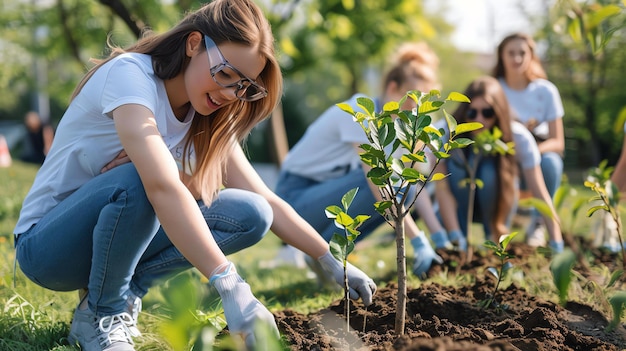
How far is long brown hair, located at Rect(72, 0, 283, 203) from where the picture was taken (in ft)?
6.39

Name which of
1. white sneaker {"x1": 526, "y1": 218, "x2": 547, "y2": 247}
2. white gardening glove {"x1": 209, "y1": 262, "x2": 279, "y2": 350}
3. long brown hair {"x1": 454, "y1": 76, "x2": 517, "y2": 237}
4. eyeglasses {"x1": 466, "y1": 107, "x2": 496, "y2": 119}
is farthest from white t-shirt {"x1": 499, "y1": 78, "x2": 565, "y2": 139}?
white gardening glove {"x1": 209, "y1": 262, "x2": 279, "y2": 350}

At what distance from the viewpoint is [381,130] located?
5.37 feet

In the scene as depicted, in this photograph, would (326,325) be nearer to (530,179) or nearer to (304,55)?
(530,179)

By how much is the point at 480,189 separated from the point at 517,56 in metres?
1.15

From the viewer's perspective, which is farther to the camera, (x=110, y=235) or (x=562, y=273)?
(x=110, y=235)

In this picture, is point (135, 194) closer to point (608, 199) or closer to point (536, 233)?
point (608, 199)

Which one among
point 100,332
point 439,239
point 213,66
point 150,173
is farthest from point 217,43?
point 439,239

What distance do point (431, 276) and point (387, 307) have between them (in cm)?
86

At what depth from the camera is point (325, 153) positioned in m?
3.47

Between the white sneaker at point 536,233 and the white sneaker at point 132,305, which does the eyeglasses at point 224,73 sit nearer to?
the white sneaker at point 132,305

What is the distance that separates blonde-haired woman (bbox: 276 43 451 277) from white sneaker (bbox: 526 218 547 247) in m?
1.02

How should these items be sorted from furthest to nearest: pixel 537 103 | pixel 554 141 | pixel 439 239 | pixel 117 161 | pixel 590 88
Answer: pixel 590 88 → pixel 537 103 → pixel 554 141 → pixel 439 239 → pixel 117 161

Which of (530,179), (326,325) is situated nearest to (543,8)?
(530,179)

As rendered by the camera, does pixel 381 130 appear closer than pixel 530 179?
Yes
